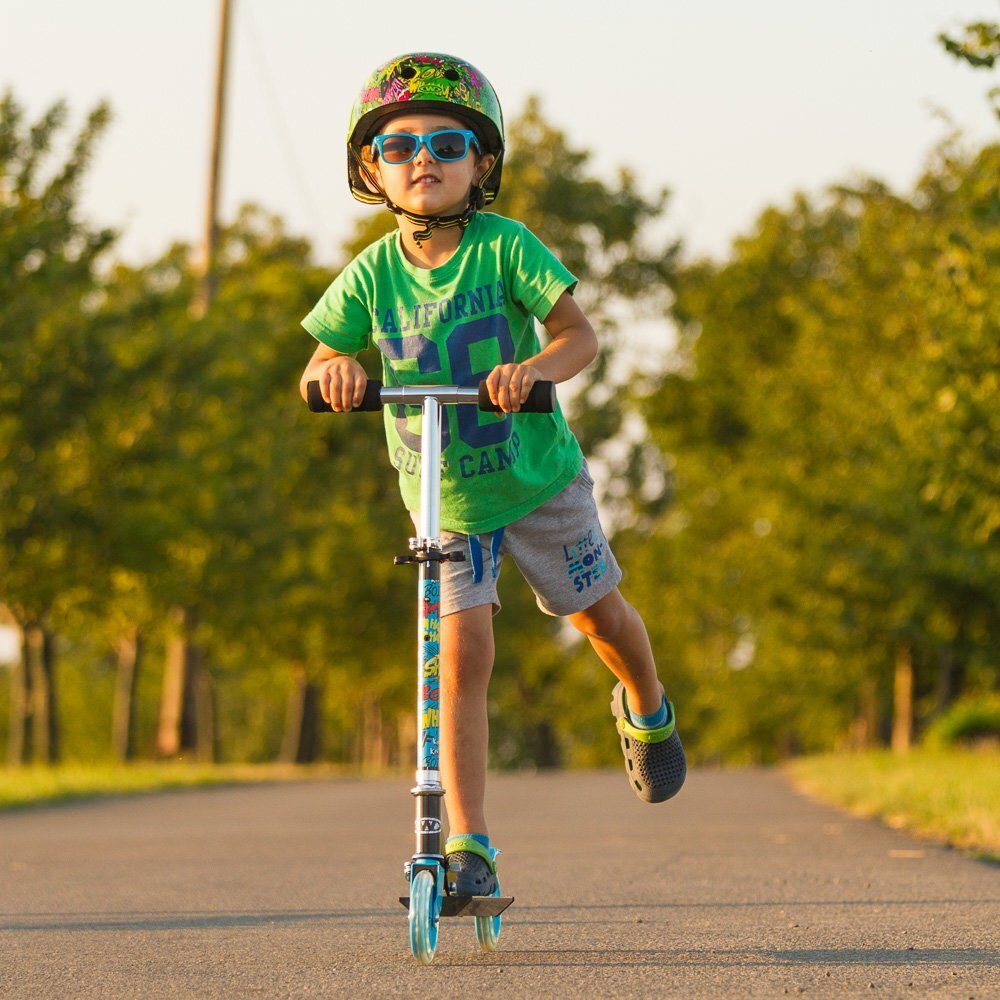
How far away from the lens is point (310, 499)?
125 feet

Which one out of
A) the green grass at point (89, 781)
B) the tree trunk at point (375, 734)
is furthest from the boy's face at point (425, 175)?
the tree trunk at point (375, 734)

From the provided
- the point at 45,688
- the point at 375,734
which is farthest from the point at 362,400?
the point at 375,734

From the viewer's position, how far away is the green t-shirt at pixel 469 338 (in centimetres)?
470

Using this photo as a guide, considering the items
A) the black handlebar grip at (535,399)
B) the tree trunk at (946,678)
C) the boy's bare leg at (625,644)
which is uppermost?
the tree trunk at (946,678)

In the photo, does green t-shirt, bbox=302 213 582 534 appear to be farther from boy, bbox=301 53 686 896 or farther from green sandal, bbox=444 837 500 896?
green sandal, bbox=444 837 500 896

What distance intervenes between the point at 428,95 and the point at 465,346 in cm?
64

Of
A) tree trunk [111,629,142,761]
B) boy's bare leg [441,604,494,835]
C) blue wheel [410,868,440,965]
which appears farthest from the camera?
→ tree trunk [111,629,142,761]

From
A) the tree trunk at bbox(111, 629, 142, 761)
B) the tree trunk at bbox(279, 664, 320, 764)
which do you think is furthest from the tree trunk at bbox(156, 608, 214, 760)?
the tree trunk at bbox(279, 664, 320, 764)

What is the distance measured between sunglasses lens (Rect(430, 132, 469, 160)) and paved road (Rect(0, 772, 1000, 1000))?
2.03 m

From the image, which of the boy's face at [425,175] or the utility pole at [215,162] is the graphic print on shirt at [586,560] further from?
the utility pole at [215,162]

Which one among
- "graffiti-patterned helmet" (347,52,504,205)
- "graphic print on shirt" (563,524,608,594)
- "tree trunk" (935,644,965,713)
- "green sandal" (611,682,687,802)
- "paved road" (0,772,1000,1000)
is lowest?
"paved road" (0,772,1000,1000)

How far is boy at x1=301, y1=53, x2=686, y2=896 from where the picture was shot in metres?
4.61

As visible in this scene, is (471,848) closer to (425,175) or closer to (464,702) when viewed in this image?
(464,702)

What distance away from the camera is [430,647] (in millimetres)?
4340
